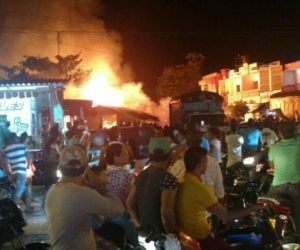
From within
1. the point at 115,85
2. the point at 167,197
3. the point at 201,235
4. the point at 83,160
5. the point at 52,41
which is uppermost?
the point at 52,41

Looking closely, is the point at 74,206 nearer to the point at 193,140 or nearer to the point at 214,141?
the point at 193,140

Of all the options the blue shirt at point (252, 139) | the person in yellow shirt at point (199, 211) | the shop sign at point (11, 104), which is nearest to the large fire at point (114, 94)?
the shop sign at point (11, 104)

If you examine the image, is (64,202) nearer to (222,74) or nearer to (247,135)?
(247,135)

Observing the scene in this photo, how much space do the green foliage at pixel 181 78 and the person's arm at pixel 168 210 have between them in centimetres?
5034

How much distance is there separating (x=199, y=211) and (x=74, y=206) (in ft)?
4.60

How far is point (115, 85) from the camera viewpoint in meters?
54.4

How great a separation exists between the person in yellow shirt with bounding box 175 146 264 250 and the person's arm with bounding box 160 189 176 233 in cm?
11

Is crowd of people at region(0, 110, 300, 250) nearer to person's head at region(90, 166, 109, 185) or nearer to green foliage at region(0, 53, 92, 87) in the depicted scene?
person's head at region(90, 166, 109, 185)

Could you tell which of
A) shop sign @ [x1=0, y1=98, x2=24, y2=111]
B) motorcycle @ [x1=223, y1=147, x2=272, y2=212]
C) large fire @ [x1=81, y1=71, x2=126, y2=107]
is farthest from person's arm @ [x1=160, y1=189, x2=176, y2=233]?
large fire @ [x1=81, y1=71, x2=126, y2=107]

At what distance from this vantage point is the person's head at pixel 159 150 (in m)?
5.54

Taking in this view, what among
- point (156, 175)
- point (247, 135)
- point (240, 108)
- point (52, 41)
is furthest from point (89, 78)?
point (156, 175)

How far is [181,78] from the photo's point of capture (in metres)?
55.9

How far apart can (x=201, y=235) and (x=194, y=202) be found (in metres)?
0.31

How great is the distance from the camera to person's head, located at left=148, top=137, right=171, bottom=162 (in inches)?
218
